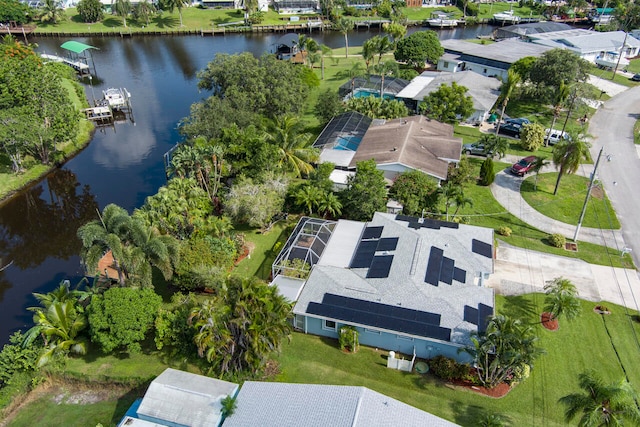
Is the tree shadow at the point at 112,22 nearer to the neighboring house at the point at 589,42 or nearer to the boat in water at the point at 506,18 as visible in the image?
the neighboring house at the point at 589,42

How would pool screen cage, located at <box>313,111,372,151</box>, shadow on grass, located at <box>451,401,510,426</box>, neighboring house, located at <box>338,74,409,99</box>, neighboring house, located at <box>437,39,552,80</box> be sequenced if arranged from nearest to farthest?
shadow on grass, located at <box>451,401,510,426</box>
pool screen cage, located at <box>313,111,372,151</box>
neighboring house, located at <box>338,74,409,99</box>
neighboring house, located at <box>437,39,552,80</box>

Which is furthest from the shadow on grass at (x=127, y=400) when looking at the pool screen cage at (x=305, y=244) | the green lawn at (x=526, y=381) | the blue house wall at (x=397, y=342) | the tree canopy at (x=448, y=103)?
the tree canopy at (x=448, y=103)

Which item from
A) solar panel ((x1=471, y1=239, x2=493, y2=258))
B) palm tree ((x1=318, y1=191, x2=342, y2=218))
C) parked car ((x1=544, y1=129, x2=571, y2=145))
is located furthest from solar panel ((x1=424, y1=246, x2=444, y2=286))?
parked car ((x1=544, y1=129, x2=571, y2=145))

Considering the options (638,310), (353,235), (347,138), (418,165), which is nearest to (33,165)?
(347,138)

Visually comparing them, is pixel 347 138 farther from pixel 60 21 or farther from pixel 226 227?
pixel 60 21

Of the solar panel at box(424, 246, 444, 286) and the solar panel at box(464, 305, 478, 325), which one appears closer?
the solar panel at box(464, 305, 478, 325)

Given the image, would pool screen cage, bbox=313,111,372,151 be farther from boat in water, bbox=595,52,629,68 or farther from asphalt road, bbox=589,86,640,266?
boat in water, bbox=595,52,629,68

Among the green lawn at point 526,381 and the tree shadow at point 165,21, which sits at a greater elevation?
the tree shadow at point 165,21
